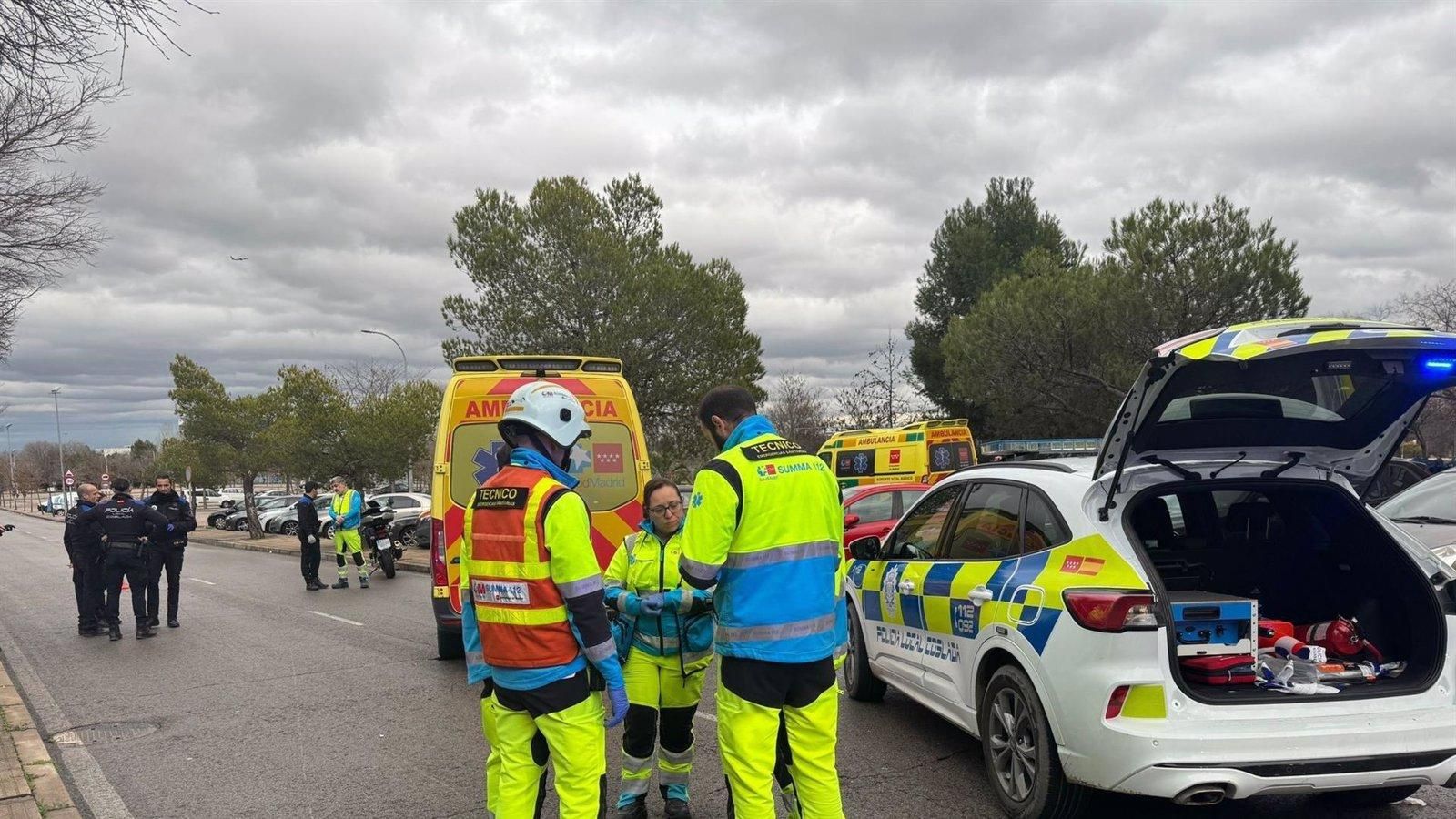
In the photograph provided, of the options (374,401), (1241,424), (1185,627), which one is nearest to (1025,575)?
(1185,627)

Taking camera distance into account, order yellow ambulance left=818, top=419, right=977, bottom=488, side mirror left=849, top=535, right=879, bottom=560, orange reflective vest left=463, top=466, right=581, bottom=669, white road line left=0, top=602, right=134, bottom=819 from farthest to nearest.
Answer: yellow ambulance left=818, top=419, right=977, bottom=488 < side mirror left=849, top=535, right=879, bottom=560 < white road line left=0, top=602, right=134, bottom=819 < orange reflective vest left=463, top=466, right=581, bottom=669

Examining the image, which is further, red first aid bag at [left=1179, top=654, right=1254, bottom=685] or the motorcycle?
the motorcycle

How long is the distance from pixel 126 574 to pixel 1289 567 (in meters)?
11.4

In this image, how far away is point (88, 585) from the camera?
11.1 m

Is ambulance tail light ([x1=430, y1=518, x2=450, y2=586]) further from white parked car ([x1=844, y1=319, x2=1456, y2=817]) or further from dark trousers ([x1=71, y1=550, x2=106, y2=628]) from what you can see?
dark trousers ([x1=71, y1=550, x2=106, y2=628])

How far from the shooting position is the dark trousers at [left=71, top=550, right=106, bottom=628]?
36.2ft

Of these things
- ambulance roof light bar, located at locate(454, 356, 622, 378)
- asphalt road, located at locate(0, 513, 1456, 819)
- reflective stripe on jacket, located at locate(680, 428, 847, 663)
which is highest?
ambulance roof light bar, located at locate(454, 356, 622, 378)

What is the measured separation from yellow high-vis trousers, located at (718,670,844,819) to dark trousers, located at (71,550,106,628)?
10.5 m

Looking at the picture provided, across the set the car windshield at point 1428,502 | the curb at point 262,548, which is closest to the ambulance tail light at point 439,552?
the car windshield at point 1428,502

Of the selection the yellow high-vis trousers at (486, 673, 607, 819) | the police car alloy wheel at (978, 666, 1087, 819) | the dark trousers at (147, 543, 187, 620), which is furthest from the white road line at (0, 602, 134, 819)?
the police car alloy wheel at (978, 666, 1087, 819)

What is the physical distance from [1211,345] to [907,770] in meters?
2.81

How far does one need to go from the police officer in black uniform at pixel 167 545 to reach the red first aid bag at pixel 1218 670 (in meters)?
10.6

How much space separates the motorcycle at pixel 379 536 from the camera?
53.8 ft

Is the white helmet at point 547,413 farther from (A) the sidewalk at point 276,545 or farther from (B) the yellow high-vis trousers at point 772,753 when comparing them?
(A) the sidewalk at point 276,545
